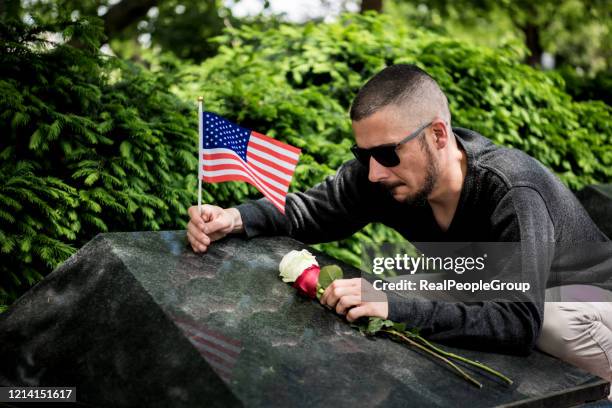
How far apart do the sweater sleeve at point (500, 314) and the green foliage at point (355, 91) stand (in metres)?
2.25

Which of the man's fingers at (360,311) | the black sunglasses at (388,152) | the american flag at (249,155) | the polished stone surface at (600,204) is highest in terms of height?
the black sunglasses at (388,152)

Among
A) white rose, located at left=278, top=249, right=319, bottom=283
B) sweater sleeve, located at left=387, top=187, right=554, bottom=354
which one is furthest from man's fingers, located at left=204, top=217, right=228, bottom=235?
sweater sleeve, located at left=387, top=187, right=554, bottom=354

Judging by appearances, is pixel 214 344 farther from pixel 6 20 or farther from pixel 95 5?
pixel 95 5

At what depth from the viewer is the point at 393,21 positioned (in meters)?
7.10

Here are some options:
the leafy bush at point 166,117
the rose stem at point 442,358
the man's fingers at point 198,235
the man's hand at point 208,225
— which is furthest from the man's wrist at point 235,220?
the rose stem at point 442,358

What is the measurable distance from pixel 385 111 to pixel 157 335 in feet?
4.58

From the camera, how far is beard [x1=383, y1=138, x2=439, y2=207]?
9.34 feet

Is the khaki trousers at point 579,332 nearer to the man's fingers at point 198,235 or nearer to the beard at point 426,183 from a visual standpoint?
the beard at point 426,183

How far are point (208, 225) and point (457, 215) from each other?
120 centimetres

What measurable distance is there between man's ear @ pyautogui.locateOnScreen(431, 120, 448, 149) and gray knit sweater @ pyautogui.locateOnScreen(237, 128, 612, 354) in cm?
13

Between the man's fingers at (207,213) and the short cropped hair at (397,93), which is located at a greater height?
the short cropped hair at (397,93)

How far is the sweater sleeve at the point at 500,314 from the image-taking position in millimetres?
2340

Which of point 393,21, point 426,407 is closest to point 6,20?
point 426,407

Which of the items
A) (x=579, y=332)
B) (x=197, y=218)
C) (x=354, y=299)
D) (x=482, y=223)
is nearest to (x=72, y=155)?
(x=197, y=218)
